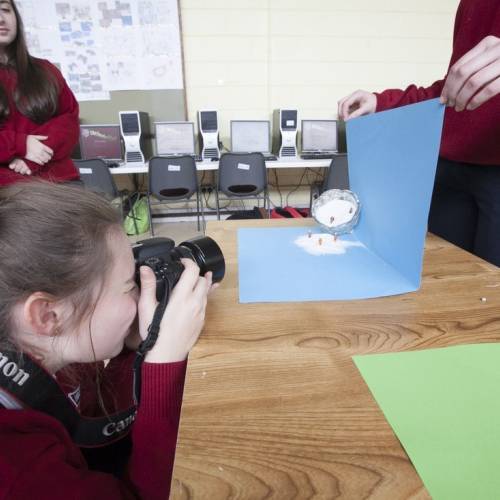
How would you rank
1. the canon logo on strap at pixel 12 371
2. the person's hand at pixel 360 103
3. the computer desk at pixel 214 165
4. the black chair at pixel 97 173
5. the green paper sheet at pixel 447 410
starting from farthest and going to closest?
the computer desk at pixel 214 165, the black chair at pixel 97 173, the person's hand at pixel 360 103, the canon logo on strap at pixel 12 371, the green paper sheet at pixel 447 410

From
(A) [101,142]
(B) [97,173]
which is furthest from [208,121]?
(B) [97,173]

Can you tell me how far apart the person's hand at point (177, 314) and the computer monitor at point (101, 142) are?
9.36 feet

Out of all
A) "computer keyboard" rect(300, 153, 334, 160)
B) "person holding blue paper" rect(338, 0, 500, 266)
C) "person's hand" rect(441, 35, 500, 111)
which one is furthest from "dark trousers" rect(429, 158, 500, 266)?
"computer keyboard" rect(300, 153, 334, 160)

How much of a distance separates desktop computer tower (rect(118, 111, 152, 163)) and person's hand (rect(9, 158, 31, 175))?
1.85m

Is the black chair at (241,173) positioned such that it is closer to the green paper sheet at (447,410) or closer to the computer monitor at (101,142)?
the computer monitor at (101,142)

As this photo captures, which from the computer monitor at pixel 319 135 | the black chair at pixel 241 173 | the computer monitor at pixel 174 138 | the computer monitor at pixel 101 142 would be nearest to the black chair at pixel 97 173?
the computer monitor at pixel 101 142

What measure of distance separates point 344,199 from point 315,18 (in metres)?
3.03

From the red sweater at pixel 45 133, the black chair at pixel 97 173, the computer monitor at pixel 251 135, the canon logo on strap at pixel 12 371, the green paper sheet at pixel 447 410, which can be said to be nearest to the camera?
the green paper sheet at pixel 447 410

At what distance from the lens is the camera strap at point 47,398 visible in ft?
1.25

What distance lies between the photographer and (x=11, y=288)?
404mm

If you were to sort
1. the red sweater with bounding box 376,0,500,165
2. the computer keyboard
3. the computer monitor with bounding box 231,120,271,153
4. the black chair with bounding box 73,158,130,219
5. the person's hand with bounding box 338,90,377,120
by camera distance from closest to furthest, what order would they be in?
the red sweater with bounding box 376,0,500,165 < the person's hand with bounding box 338,90,377,120 < the black chair with bounding box 73,158,130,219 < the computer keyboard < the computer monitor with bounding box 231,120,271,153

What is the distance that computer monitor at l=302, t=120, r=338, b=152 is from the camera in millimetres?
3180

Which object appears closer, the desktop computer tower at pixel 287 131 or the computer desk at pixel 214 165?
the computer desk at pixel 214 165

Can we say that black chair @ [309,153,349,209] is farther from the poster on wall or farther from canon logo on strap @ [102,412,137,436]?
canon logo on strap @ [102,412,137,436]
